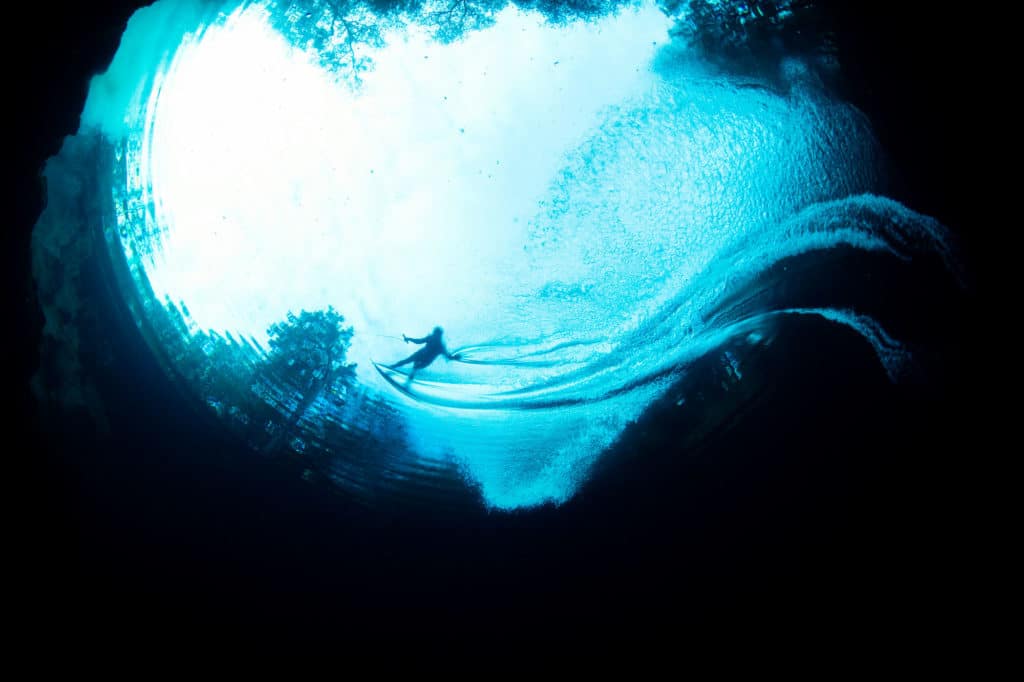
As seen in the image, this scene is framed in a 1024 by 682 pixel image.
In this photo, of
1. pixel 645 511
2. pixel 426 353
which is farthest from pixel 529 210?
pixel 645 511

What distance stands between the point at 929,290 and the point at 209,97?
3.18m

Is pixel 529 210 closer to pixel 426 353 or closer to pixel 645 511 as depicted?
pixel 426 353

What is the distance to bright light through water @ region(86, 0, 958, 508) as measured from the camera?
1.89 meters

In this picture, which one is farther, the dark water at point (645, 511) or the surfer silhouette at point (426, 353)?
the surfer silhouette at point (426, 353)

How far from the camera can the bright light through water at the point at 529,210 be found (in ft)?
6.20

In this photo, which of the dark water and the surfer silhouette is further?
the surfer silhouette

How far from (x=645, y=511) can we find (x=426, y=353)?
3.93 feet

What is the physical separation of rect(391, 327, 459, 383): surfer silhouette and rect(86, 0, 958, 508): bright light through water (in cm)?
4

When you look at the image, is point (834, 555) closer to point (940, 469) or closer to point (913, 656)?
point (913, 656)

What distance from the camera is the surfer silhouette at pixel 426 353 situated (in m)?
2.17

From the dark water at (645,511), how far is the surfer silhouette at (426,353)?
60 cm

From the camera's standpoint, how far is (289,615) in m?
1.87

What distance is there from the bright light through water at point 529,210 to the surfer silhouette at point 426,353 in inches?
1.5

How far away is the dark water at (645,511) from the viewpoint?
1.75 meters
